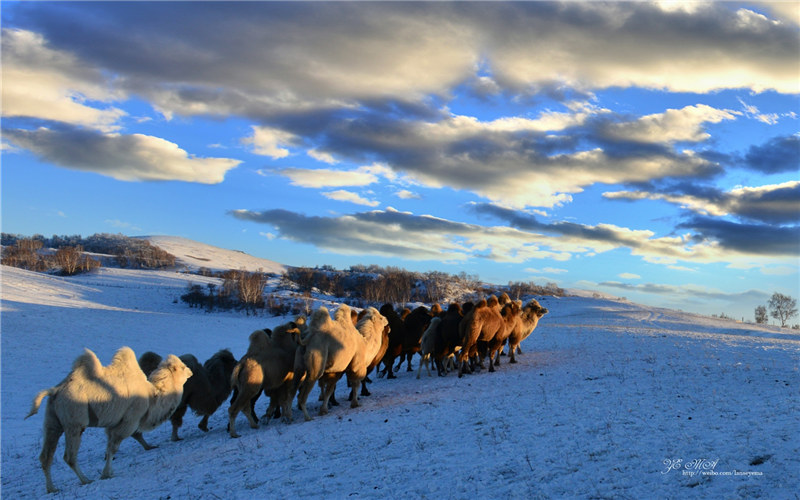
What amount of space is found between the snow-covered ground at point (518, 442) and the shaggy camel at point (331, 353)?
787 mm

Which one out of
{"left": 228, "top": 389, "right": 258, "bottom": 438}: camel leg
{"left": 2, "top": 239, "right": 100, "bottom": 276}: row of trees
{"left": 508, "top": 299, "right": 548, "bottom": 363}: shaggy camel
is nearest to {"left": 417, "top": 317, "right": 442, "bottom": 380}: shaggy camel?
{"left": 508, "top": 299, "right": 548, "bottom": 363}: shaggy camel

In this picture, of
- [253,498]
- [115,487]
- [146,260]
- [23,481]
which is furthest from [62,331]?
[146,260]

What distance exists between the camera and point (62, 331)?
46719mm

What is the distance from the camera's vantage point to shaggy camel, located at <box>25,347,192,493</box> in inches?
389

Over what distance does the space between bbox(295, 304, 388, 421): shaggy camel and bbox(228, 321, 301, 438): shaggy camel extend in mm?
342

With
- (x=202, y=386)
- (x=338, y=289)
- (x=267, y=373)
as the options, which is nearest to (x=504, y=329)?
(x=267, y=373)

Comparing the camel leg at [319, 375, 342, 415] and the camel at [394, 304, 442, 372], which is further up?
the camel at [394, 304, 442, 372]

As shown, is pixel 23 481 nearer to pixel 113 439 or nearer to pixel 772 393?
pixel 113 439

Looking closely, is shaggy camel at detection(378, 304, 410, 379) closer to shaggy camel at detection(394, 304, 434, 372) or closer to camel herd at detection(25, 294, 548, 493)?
camel herd at detection(25, 294, 548, 493)

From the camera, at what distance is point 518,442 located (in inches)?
352

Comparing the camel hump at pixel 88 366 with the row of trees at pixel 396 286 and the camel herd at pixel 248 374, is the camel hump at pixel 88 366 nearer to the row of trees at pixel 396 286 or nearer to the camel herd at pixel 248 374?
the camel herd at pixel 248 374

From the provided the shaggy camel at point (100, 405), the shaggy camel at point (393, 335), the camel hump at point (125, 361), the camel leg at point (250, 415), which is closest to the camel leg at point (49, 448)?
the shaggy camel at point (100, 405)

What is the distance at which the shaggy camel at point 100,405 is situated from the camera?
389 inches

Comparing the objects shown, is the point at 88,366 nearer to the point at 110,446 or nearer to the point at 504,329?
the point at 110,446
